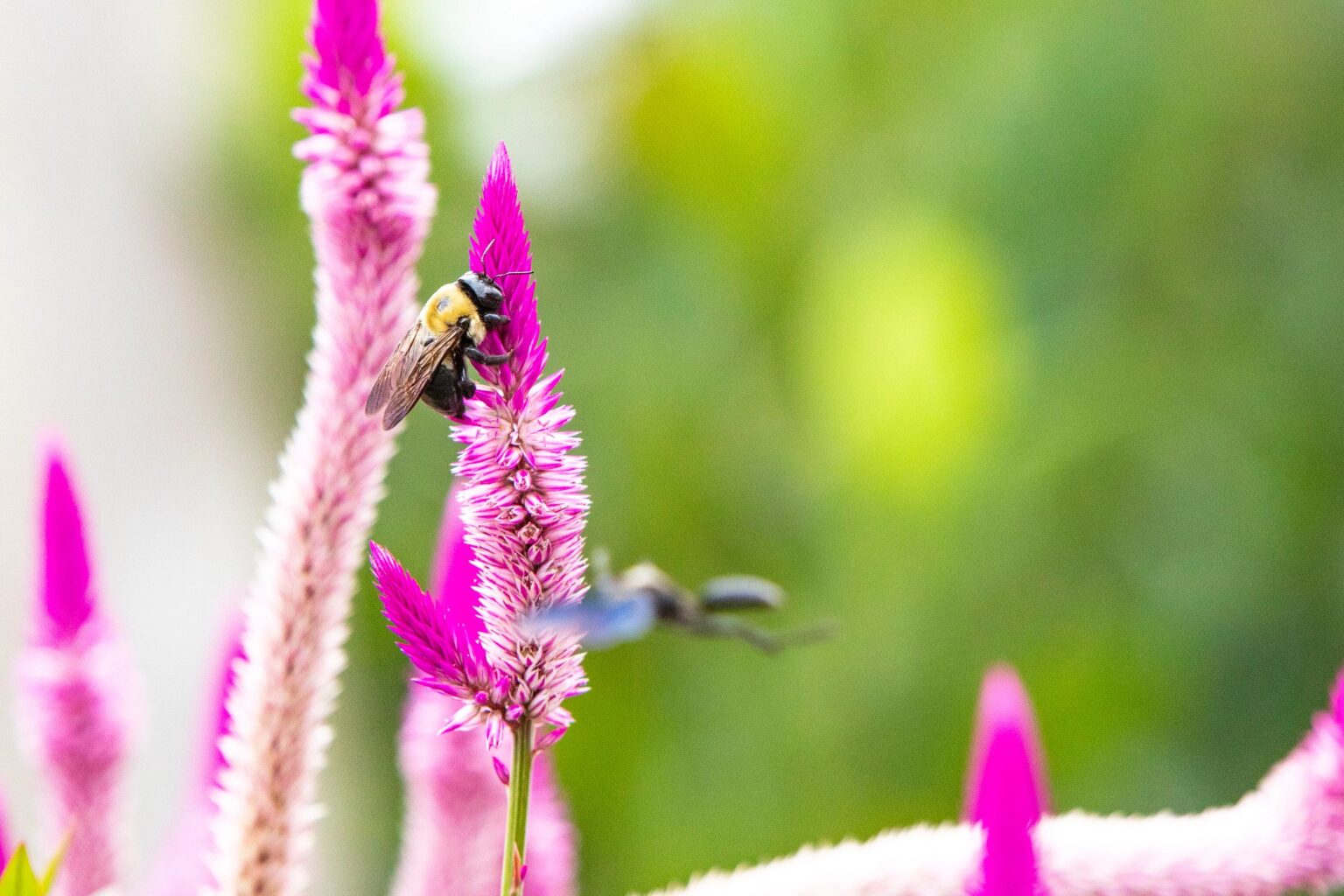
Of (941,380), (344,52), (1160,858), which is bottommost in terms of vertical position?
(1160,858)

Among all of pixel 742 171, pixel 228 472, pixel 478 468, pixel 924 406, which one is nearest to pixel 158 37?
pixel 228 472

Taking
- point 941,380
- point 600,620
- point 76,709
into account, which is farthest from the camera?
point 941,380

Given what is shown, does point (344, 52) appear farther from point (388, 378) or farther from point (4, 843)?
point (4, 843)

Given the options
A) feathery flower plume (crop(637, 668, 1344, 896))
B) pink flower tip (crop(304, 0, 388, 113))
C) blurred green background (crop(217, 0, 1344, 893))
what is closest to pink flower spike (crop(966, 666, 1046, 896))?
feathery flower plume (crop(637, 668, 1344, 896))

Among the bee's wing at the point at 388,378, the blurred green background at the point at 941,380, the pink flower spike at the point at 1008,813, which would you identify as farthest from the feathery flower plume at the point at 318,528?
the blurred green background at the point at 941,380

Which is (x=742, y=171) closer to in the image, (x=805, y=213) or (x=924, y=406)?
(x=805, y=213)

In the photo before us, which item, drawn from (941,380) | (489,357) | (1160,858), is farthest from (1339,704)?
(941,380)

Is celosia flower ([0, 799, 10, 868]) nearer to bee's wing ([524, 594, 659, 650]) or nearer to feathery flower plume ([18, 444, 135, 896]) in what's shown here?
feathery flower plume ([18, 444, 135, 896])
